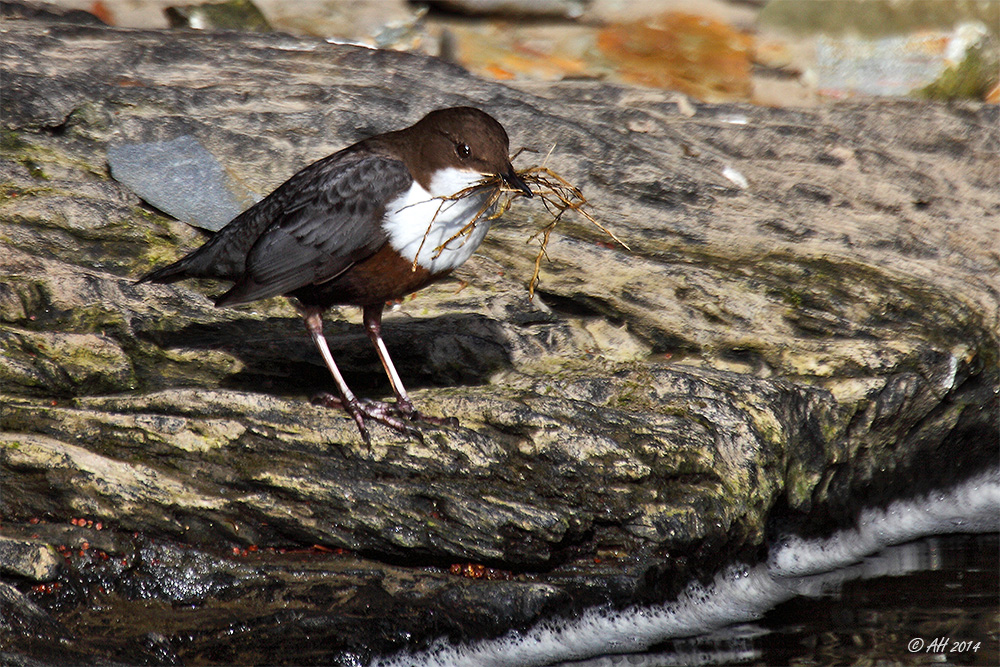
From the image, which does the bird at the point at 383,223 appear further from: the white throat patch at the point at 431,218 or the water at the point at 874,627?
the water at the point at 874,627

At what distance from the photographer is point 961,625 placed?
3270 millimetres

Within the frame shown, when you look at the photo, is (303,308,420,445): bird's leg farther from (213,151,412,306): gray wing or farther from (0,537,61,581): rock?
(0,537,61,581): rock

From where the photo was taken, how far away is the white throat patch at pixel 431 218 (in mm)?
3520

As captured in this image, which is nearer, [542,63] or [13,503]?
[13,503]

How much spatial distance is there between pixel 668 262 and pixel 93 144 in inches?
129

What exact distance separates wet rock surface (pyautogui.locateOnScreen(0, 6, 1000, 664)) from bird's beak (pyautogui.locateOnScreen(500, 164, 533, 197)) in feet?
2.72

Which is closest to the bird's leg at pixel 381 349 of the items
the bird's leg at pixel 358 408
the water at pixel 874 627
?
the bird's leg at pixel 358 408

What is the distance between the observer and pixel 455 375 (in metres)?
4.34

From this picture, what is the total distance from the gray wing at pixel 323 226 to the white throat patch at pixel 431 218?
0.05 meters

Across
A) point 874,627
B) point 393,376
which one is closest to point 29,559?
point 393,376

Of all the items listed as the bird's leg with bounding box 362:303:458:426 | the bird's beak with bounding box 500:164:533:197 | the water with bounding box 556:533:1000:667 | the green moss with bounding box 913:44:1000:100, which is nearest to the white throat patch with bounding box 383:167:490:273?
the bird's beak with bounding box 500:164:533:197

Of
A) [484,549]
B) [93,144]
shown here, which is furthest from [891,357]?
[93,144]

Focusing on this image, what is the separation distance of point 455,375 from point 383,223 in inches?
39.8

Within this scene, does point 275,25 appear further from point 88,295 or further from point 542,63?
point 88,295
